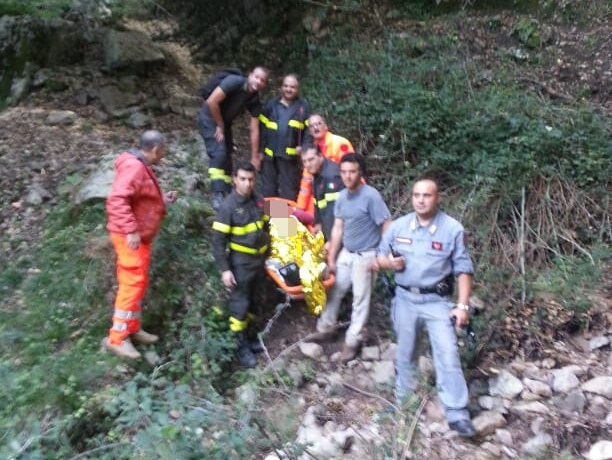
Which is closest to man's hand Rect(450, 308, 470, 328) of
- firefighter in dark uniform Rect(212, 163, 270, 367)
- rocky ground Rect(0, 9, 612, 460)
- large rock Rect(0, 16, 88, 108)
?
rocky ground Rect(0, 9, 612, 460)

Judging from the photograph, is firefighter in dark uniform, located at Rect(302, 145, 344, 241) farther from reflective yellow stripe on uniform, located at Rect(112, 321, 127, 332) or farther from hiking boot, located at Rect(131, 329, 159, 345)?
reflective yellow stripe on uniform, located at Rect(112, 321, 127, 332)

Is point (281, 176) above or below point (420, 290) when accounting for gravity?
above

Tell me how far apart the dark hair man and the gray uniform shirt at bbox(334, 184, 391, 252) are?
1578mm

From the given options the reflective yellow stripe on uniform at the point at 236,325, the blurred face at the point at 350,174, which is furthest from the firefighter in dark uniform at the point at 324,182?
the reflective yellow stripe on uniform at the point at 236,325

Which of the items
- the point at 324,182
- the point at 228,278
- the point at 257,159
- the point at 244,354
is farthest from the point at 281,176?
the point at 244,354

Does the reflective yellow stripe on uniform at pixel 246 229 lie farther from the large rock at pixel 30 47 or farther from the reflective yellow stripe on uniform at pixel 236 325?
the large rock at pixel 30 47

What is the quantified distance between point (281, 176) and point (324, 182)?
3.25 ft

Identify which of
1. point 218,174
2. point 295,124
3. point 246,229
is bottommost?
point 246,229

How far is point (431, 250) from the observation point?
4082mm

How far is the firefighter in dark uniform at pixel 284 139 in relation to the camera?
19.2ft

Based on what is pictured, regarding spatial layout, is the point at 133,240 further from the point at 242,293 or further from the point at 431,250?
the point at 431,250

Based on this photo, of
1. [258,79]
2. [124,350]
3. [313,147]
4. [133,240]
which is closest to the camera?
[133,240]

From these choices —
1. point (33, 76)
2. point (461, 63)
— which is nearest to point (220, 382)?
point (461, 63)

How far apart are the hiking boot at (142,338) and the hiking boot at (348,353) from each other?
1647mm
